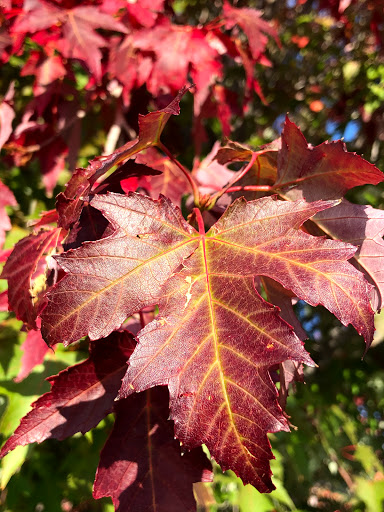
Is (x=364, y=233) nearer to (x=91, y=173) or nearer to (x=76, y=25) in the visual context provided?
(x=91, y=173)

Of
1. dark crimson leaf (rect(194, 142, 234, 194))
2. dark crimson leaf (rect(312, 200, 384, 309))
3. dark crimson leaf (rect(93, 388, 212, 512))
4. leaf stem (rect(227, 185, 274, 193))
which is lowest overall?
dark crimson leaf (rect(93, 388, 212, 512))

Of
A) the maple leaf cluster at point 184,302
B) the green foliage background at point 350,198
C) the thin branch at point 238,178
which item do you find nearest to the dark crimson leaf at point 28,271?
the maple leaf cluster at point 184,302

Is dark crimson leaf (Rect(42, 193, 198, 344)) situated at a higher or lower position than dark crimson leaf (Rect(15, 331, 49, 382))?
higher

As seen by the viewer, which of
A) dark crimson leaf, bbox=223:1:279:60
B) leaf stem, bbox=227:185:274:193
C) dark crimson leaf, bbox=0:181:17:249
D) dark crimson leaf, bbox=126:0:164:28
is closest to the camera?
leaf stem, bbox=227:185:274:193

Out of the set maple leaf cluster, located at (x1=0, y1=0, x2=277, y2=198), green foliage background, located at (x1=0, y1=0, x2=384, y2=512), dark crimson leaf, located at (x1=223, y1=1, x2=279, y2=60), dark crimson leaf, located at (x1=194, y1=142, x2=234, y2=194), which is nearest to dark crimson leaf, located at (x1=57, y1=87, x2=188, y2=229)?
dark crimson leaf, located at (x1=194, y1=142, x2=234, y2=194)

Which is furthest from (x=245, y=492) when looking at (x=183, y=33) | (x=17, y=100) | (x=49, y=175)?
(x=17, y=100)

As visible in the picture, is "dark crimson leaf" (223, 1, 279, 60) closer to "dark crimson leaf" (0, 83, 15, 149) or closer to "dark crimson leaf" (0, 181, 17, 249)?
"dark crimson leaf" (0, 83, 15, 149)

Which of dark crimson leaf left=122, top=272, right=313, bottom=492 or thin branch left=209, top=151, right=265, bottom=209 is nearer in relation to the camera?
dark crimson leaf left=122, top=272, right=313, bottom=492

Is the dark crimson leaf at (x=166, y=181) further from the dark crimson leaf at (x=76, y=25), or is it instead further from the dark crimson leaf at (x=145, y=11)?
the dark crimson leaf at (x=145, y=11)
